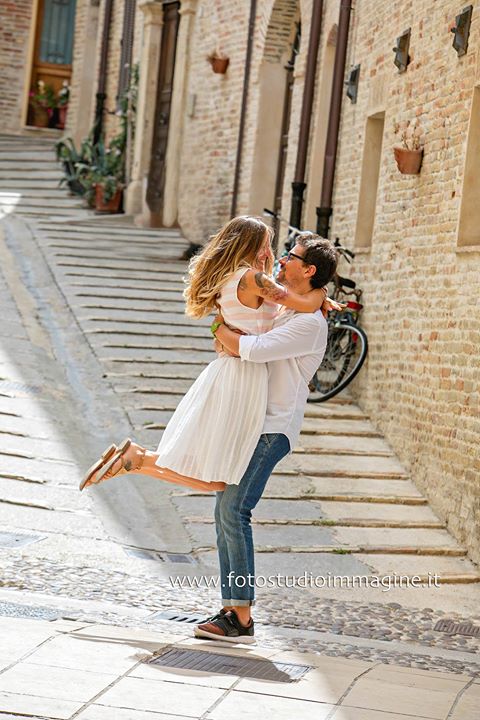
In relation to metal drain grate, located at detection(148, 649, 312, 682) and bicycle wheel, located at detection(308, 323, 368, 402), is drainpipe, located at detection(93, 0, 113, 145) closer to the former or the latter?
bicycle wheel, located at detection(308, 323, 368, 402)

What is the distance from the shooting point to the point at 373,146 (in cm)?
1065

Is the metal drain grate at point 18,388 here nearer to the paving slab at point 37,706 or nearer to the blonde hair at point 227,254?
the blonde hair at point 227,254

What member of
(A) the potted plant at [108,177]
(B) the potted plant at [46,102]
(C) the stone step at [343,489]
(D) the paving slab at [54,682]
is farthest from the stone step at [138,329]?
(B) the potted plant at [46,102]

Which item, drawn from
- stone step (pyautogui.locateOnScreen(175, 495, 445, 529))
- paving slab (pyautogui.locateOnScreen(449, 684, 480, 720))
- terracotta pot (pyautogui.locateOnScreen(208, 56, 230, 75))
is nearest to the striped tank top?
paving slab (pyautogui.locateOnScreen(449, 684, 480, 720))

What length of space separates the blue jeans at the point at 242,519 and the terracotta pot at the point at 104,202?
12074mm

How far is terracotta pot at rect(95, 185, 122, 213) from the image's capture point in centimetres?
1641

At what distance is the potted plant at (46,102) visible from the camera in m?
21.0

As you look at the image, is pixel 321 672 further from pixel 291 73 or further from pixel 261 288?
pixel 291 73

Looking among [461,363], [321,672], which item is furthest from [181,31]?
[321,672]

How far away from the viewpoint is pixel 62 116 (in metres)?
21.0

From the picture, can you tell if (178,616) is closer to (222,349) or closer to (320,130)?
(222,349)

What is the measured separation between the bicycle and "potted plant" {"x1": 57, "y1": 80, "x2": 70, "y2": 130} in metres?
11.2

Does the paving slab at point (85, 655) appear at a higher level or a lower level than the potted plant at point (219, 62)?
lower

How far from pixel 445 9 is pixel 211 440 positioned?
518 cm
